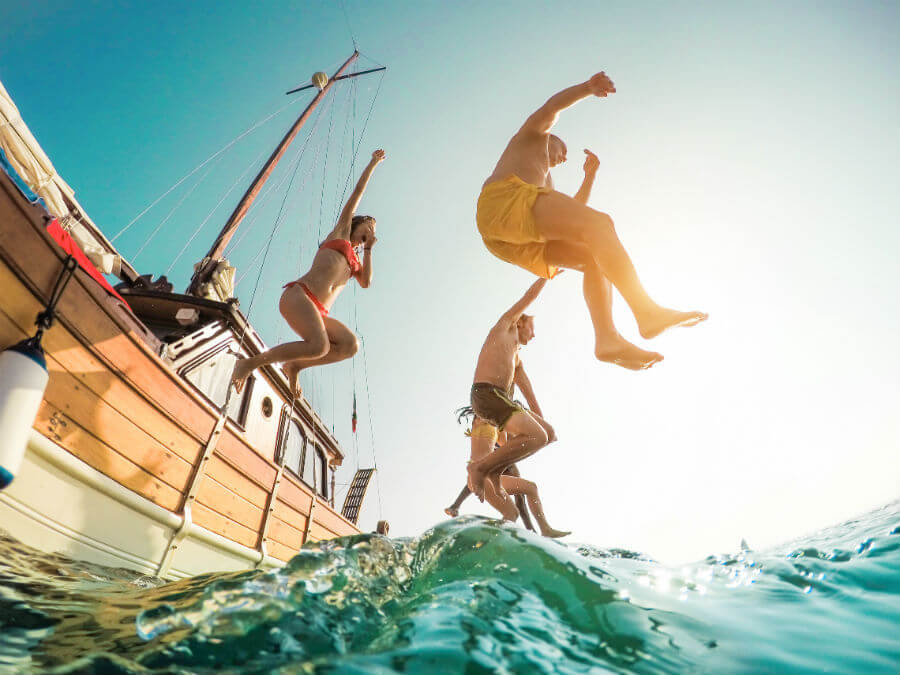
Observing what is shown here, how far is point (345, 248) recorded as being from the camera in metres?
4.03

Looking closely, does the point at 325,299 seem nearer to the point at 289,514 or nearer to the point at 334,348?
the point at 334,348

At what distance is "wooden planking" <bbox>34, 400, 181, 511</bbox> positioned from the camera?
2.29m

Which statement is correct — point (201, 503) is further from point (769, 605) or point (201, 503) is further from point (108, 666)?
point (769, 605)

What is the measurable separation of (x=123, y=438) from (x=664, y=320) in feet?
10.3

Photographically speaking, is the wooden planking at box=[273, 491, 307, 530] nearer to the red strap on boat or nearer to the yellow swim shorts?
the red strap on boat

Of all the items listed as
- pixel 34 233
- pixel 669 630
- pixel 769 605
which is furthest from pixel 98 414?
pixel 769 605

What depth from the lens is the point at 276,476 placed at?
456 cm

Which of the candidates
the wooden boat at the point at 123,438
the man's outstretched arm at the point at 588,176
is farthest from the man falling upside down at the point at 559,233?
the wooden boat at the point at 123,438

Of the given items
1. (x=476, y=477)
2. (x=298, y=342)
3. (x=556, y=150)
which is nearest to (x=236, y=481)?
(x=298, y=342)

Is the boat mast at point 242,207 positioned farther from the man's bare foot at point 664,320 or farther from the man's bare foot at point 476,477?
the man's bare foot at point 664,320

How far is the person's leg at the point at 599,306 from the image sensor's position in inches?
98.1

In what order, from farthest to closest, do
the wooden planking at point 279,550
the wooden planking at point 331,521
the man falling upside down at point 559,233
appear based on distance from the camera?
the wooden planking at point 331,521 → the wooden planking at point 279,550 → the man falling upside down at point 559,233

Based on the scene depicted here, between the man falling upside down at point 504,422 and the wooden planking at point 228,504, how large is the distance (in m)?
1.98

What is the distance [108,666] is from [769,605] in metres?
1.58
